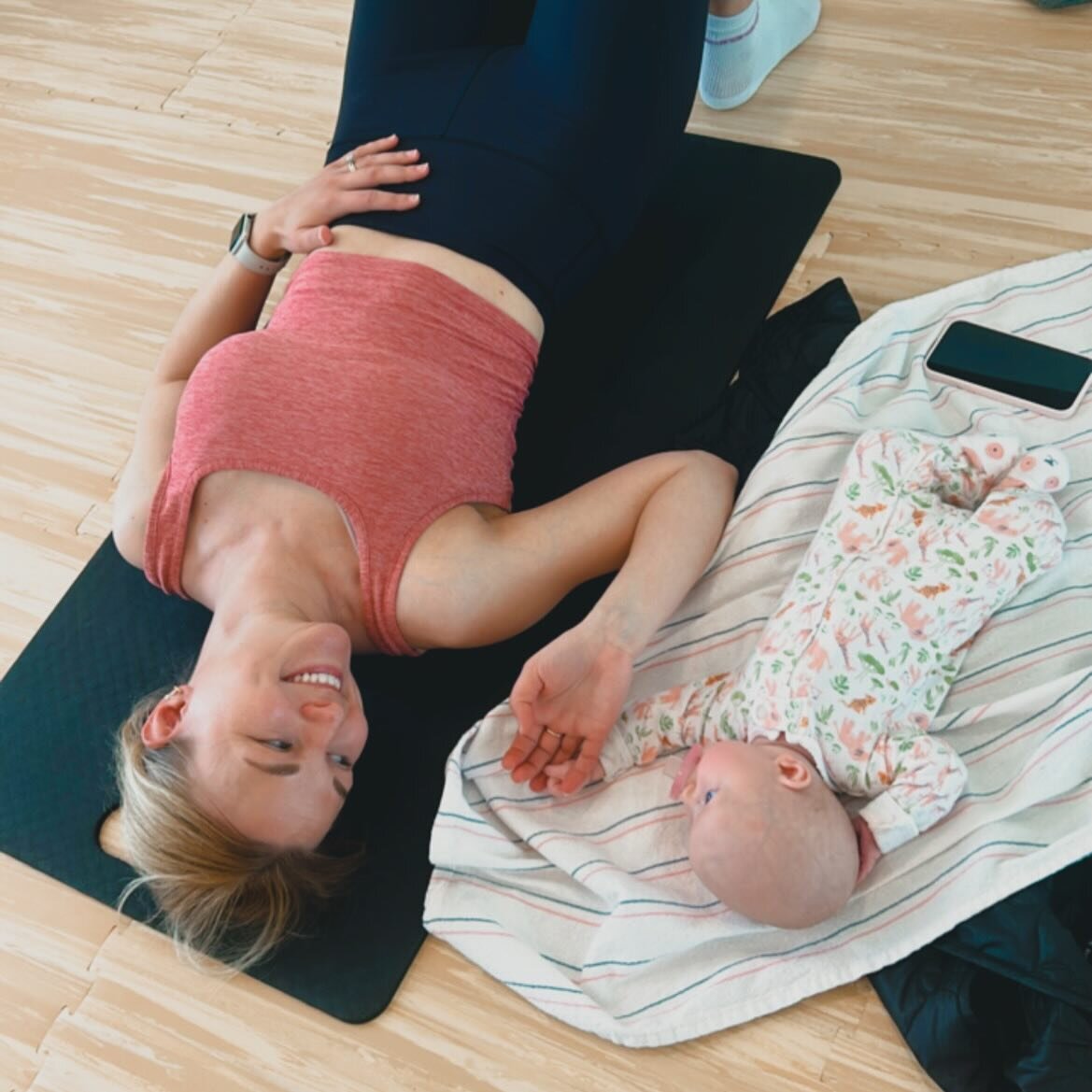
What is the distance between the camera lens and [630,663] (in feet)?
4.17

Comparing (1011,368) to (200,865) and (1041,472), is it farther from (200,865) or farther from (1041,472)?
(200,865)

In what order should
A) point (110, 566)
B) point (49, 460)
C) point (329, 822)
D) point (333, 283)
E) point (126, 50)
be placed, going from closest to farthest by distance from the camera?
point (329, 822), point (333, 283), point (110, 566), point (49, 460), point (126, 50)

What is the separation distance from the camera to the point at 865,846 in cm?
121

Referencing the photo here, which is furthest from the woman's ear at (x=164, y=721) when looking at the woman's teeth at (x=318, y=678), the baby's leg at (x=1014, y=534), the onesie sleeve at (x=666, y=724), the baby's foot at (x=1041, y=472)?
the baby's foot at (x=1041, y=472)

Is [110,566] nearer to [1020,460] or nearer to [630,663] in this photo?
[630,663]

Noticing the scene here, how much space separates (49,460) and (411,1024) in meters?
1.03

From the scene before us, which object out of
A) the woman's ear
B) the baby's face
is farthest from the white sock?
the woman's ear

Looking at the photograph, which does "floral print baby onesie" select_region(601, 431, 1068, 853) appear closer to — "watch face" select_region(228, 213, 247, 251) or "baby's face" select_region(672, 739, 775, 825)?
"baby's face" select_region(672, 739, 775, 825)

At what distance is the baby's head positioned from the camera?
112 centimetres

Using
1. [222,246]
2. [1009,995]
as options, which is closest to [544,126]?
[222,246]

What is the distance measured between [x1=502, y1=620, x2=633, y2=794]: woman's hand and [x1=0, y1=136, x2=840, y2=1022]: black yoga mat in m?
0.17

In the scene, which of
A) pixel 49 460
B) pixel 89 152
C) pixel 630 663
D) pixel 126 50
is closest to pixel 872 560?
pixel 630 663

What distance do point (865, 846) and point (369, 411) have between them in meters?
0.70

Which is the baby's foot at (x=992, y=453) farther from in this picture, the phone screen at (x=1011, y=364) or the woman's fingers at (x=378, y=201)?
the woman's fingers at (x=378, y=201)
